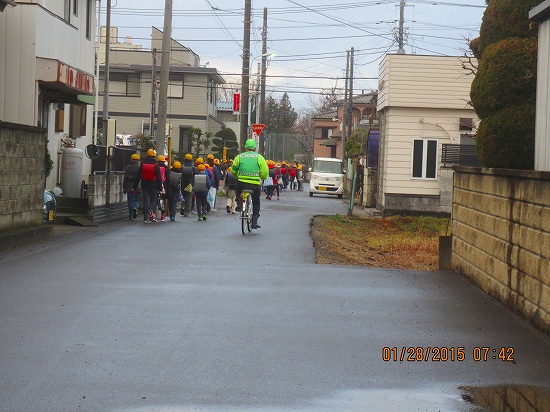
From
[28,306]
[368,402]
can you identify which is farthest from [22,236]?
[368,402]

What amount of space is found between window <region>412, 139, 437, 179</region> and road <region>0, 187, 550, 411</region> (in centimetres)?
2030

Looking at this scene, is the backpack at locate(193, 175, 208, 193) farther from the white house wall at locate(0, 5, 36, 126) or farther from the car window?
the car window

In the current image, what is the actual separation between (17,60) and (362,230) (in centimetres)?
1024

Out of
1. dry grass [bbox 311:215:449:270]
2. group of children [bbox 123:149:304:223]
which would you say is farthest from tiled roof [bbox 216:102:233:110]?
dry grass [bbox 311:215:449:270]

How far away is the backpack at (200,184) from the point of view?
26411 millimetres

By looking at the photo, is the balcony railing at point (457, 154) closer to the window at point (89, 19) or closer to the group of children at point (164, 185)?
the group of children at point (164, 185)

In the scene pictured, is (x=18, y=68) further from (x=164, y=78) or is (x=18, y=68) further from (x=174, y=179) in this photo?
(x=164, y=78)

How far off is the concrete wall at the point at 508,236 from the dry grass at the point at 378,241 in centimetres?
308

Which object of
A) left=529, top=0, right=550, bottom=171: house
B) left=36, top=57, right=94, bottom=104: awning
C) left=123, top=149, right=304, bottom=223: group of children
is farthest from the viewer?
left=123, top=149, right=304, bottom=223: group of children

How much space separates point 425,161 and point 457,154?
5.25 feet

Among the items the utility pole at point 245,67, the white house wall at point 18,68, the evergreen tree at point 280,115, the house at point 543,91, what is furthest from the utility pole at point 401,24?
the evergreen tree at point 280,115

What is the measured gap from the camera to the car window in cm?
5547

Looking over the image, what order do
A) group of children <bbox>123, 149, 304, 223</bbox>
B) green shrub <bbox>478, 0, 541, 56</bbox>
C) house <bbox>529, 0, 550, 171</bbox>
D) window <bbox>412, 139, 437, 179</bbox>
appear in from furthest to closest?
window <bbox>412, 139, 437, 179</bbox> → group of children <bbox>123, 149, 304, 223</bbox> → green shrub <bbox>478, 0, 541, 56</bbox> → house <bbox>529, 0, 550, 171</bbox>
